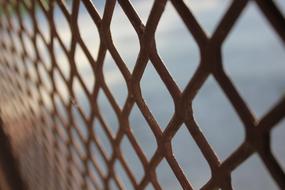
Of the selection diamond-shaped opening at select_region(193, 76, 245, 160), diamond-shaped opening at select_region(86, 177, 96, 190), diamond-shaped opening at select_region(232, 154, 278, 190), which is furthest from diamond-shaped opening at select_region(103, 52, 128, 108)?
diamond-shaped opening at select_region(86, 177, 96, 190)

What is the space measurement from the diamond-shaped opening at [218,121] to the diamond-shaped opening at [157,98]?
0.70 feet

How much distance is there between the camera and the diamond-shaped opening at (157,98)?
11.9 feet

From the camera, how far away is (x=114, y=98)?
643 millimetres

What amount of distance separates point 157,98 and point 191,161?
0.87 metres

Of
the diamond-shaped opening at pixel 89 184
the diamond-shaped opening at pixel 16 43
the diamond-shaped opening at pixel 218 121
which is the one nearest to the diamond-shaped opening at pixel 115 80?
the diamond-shaped opening at pixel 218 121

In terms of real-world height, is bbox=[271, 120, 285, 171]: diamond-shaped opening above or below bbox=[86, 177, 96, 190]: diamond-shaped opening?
above

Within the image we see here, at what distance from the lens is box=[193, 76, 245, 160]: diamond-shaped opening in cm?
334

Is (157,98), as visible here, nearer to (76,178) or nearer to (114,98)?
(76,178)

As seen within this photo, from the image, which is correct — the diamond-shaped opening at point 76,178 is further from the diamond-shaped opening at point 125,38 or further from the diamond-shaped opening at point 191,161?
the diamond-shaped opening at point 125,38

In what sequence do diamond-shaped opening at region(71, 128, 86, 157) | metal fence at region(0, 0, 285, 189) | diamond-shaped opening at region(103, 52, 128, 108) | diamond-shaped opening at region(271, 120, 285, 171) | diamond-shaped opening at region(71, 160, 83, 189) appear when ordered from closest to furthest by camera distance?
metal fence at region(0, 0, 285, 189), diamond-shaped opening at region(71, 128, 86, 157), diamond-shaped opening at region(71, 160, 83, 189), diamond-shaped opening at region(271, 120, 285, 171), diamond-shaped opening at region(103, 52, 128, 108)

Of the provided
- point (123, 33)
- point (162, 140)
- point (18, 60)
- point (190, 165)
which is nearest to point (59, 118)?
point (18, 60)

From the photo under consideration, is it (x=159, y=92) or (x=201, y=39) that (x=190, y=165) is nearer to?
(x=159, y=92)

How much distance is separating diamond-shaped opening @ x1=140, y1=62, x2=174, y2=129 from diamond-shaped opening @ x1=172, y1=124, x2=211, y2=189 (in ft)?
0.64

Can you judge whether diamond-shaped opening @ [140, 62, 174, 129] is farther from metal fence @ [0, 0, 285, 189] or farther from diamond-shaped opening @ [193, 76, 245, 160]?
metal fence @ [0, 0, 285, 189]
